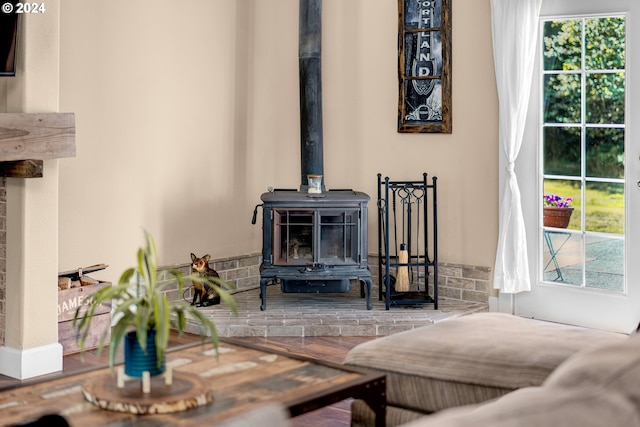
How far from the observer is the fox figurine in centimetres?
590

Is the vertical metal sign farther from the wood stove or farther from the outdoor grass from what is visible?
the outdoor grass

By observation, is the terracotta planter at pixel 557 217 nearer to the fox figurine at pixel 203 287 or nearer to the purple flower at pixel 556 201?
the purple flower at pixel 556 201

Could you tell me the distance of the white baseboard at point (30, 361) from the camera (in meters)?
4.58

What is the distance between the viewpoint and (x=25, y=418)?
2.50 metres

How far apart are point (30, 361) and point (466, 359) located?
253cm

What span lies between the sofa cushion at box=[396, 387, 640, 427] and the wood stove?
4323 millimetres

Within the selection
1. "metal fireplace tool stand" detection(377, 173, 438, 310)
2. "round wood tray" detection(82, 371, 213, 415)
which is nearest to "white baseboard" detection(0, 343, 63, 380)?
"round wood tray" detection(82, 371, 213, 415)

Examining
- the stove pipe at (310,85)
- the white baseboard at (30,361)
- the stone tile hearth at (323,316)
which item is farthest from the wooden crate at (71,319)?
the stove pipe at (310,85)

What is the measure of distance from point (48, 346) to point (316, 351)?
1.46 metres

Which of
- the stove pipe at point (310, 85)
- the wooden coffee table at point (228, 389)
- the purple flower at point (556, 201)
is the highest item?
the stove pipe at point (310, 85)

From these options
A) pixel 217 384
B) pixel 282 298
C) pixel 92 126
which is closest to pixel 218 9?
pixel 92 126

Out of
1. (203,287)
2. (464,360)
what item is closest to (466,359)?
(464,360)

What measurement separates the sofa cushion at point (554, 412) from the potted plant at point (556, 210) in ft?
14.4

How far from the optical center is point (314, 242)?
19.0 feet
